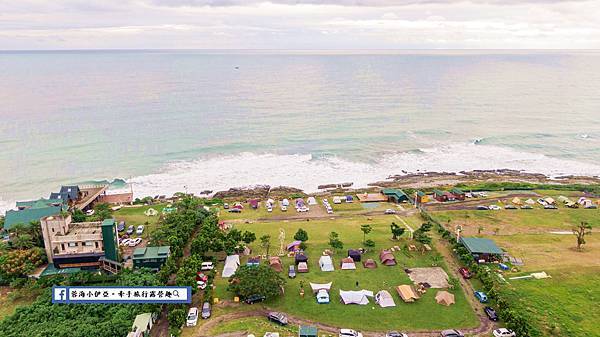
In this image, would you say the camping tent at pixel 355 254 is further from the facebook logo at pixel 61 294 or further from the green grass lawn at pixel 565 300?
the facebook logo at pixel 61 294

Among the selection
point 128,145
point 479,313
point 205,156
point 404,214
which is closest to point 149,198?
point 205,156

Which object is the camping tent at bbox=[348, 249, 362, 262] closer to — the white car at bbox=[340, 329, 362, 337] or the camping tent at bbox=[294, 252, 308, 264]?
the camping tent at bbox=[294, 252, 308, 264]

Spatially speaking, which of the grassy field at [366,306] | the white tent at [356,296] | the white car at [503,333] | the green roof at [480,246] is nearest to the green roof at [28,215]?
the grassy field at [366,306]

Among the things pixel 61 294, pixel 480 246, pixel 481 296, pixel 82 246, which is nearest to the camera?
pixel 61 294

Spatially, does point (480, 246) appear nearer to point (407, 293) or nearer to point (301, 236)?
point (407, 293)

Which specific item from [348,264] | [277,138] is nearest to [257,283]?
[348,264]

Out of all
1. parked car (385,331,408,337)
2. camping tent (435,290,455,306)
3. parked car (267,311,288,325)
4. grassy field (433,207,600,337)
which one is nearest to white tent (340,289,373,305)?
parked car (385,331,408,337)

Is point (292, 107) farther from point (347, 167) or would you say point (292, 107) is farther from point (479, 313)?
point (479, 313)
